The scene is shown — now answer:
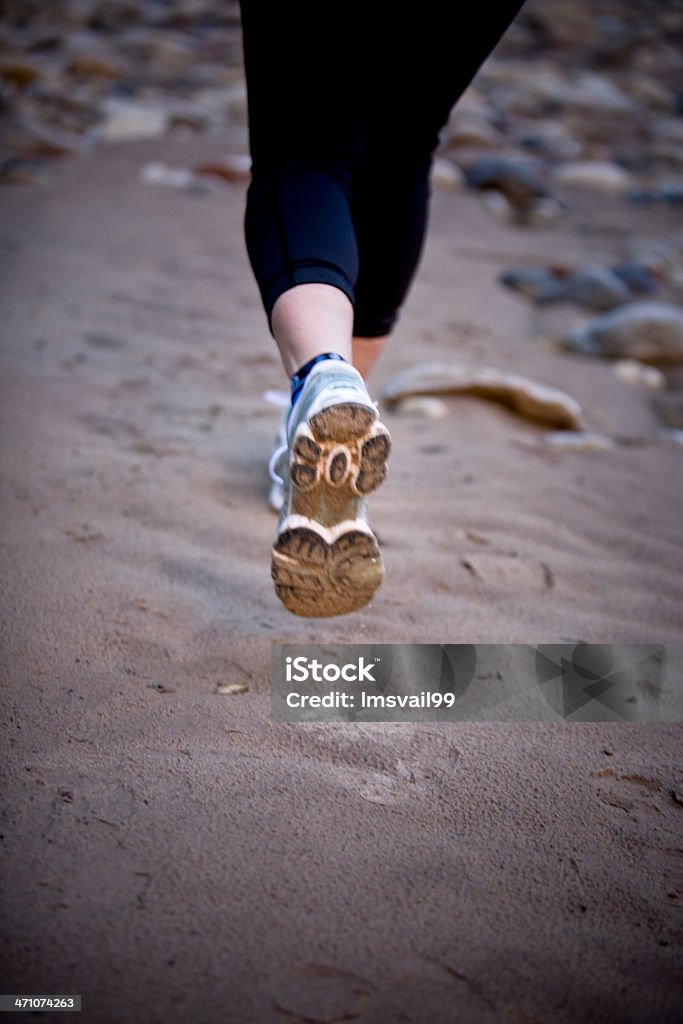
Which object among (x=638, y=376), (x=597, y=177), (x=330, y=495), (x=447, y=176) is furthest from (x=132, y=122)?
(x=330, y=495)

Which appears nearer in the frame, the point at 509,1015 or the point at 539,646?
the point at 509,1015

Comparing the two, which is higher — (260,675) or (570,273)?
(260,675)

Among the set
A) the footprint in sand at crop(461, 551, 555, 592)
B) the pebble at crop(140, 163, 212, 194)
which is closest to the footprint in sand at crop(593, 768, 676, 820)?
the footprint in sand at crop(461, 551, 555, 592)

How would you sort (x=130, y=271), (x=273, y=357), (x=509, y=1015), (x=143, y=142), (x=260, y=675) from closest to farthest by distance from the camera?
(x=509, y=1015) → (x=260, y=675) → (x=273, y=357) → (x=130, y=271) → (x=143, y=142)

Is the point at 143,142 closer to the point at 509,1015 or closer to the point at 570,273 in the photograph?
the point at 570,273

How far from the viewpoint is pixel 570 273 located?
473cm

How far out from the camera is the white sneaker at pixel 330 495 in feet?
3.43

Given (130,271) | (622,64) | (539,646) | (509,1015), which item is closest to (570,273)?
(130,271)

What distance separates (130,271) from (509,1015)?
3.49 meters

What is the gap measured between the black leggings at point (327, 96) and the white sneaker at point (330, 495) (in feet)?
0.68

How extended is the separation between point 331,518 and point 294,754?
0.32 metres

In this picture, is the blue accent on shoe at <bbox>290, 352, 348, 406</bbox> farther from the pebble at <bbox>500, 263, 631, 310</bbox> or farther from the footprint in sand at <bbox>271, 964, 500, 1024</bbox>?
the pebble at <bbox>500, 263, 631, 310</bbox>

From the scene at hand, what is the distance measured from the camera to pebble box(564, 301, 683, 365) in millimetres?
3533

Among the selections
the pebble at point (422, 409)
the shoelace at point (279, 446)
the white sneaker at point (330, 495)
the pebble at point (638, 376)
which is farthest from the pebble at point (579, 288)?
the white sneaker at point (330, 495)
